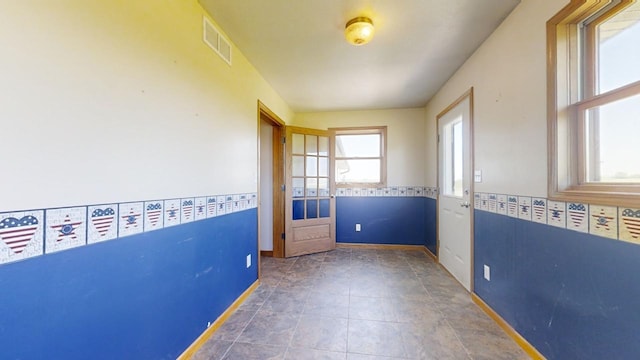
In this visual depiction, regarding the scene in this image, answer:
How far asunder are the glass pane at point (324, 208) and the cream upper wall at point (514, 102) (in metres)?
2.24

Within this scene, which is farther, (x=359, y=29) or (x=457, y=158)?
(x=457, y=158)

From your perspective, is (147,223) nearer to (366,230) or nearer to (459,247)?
(459,247)

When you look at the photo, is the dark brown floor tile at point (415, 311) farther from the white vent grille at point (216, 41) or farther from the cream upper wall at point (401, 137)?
the white vent grille at point (216, 41)

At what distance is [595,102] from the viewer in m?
1.30

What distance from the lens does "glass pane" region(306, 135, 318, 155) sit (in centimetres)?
396

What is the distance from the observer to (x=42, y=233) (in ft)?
2.84

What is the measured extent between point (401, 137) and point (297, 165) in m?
1.83

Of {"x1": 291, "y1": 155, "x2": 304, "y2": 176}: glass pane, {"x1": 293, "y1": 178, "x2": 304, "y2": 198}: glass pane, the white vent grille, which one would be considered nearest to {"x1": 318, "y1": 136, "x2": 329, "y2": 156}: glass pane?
{"x1": 291, "y1": 155, "x2": 304, "y2": 176}: glass pane

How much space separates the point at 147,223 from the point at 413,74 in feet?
9.59

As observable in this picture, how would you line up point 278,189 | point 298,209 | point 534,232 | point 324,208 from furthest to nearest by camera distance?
1. point 324,208
2. point 298,209
3. point 278,189
4. point 534,232

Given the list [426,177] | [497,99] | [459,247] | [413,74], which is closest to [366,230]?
[426,177]

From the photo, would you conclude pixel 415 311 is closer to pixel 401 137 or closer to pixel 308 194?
pixel 308 194

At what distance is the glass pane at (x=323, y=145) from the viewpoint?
4082 mm

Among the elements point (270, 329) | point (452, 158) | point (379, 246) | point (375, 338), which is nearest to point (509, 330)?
point (375, 338)
